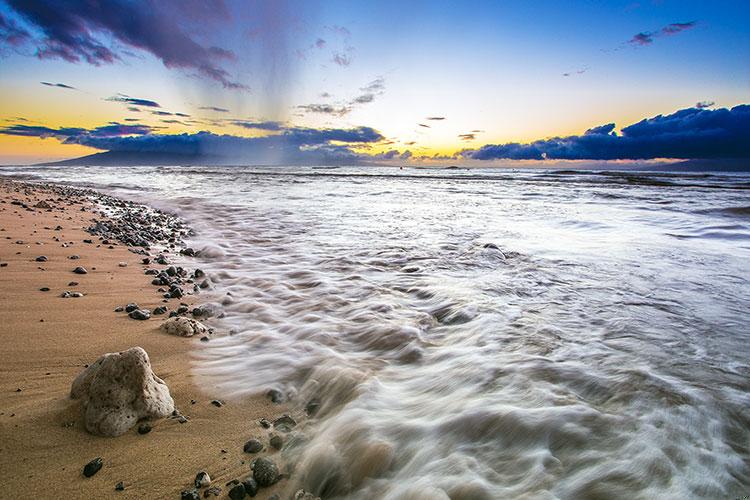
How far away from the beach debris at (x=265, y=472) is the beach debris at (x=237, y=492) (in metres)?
0.08

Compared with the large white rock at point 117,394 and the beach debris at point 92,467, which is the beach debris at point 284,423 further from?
the beach debris at point 92,467

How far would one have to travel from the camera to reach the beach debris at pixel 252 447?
2.04 m

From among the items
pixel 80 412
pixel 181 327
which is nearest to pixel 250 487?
pixel 80 412

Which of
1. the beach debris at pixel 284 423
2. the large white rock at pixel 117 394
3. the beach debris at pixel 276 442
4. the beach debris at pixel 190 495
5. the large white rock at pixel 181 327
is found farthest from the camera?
the large white rock at pixel 181 327

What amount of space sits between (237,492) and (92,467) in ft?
2.24

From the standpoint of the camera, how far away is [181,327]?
337 cm

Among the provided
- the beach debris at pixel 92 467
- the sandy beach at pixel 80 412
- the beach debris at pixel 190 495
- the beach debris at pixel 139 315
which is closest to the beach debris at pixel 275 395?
the sandy beach at pixel 80 412

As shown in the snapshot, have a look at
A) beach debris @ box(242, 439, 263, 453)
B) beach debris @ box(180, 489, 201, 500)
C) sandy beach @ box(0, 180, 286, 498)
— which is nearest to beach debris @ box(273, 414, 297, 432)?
sandy beach @ box(0, 180, 286, 498)

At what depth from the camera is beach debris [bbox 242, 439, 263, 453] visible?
204 centimetres

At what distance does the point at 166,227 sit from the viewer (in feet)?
31.2

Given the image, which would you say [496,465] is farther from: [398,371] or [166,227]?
[166,227]

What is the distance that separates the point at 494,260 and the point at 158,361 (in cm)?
516

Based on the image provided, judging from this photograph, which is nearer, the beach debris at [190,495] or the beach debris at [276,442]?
the beach debris at [190,495]

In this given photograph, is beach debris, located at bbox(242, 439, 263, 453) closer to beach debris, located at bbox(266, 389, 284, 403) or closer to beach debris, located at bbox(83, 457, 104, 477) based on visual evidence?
beach debris, located at bbox(266, 389, 284, 403)
